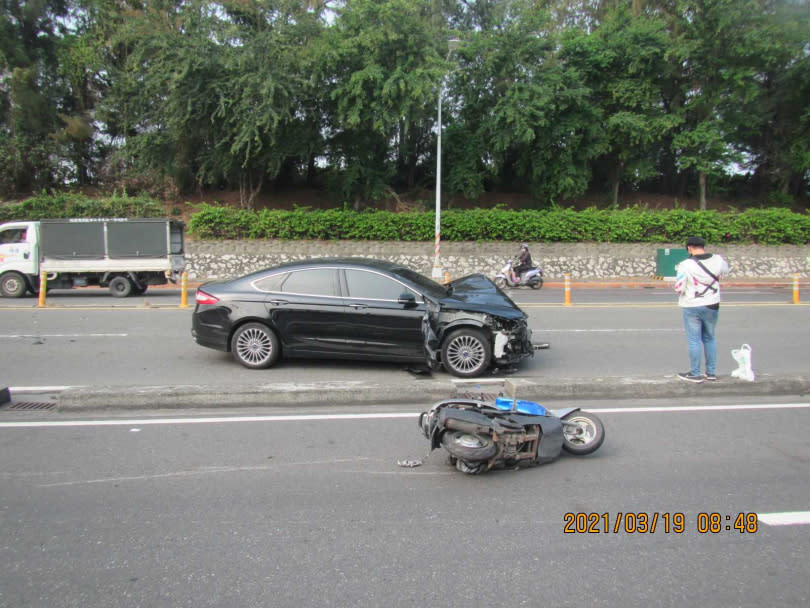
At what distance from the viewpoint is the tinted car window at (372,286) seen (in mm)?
7742

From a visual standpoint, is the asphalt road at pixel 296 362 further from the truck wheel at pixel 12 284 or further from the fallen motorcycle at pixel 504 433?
the fallen motorcycle at pixel 504 433

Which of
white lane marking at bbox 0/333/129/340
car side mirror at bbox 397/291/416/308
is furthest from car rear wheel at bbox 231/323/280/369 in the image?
white lane marking at bbox 0/333/129/340

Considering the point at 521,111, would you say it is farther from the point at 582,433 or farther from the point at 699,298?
the point at 582,433

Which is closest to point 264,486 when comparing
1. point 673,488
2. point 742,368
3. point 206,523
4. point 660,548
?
point 206,523

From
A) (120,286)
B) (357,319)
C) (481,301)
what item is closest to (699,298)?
(481,301)

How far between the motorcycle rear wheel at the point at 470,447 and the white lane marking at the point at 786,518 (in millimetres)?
1751

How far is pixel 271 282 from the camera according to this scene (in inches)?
318

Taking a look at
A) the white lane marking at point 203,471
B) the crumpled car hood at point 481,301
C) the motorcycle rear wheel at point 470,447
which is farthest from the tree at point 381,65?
the motorcycle rear wheel at point 470,447

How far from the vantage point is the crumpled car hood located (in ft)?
Result: 24.8

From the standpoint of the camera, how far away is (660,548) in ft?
11.1

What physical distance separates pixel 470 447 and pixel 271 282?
184 inches

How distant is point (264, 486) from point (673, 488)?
2.94 m

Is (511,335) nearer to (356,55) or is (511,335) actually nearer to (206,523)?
(206,523)

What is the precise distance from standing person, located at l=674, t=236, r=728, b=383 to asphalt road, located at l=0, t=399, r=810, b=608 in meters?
1.21
